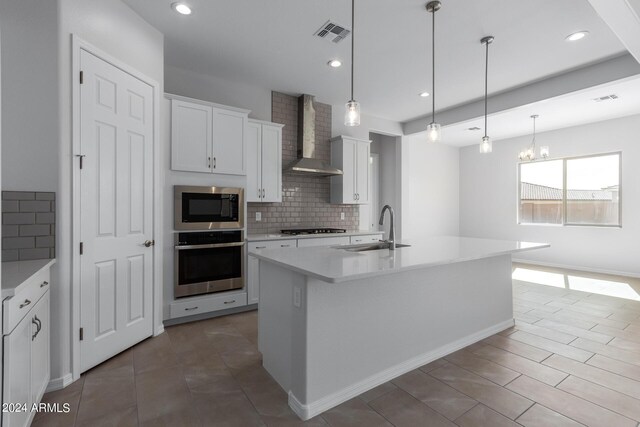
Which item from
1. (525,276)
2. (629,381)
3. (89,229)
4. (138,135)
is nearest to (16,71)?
(138,135)

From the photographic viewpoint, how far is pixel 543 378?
7.52 ft

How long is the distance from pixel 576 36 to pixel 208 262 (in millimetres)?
4388

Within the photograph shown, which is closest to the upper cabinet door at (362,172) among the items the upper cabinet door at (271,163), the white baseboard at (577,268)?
the upper cabinet door at (271,163)

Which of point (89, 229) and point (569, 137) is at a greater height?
point (569, 137)

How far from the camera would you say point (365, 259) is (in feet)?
6.71

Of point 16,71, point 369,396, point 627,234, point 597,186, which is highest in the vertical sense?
point 16,71

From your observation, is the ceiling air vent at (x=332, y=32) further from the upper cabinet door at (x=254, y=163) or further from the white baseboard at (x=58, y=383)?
the white baseboard at (x=58, y=383)

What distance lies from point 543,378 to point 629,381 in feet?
1.89

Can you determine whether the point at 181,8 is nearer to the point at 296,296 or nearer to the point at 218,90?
the point at 218,90

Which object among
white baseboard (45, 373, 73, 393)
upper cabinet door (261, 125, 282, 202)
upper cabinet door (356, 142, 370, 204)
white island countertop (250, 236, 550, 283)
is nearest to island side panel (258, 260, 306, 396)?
white island countertop (250, 236, 550, 283)

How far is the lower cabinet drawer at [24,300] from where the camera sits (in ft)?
4.55

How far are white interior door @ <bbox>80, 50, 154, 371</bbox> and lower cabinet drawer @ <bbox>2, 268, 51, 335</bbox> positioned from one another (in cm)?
36

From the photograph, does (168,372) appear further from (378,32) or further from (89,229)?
(378,32)

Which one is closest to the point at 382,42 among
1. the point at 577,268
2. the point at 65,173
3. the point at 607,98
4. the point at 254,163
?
the point at 254,163
